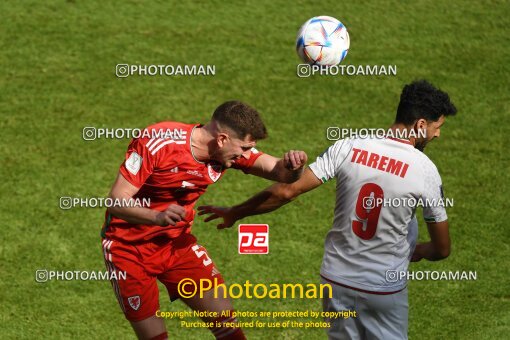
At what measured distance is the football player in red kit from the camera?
693 cm

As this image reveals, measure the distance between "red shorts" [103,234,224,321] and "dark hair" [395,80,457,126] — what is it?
6.99ft

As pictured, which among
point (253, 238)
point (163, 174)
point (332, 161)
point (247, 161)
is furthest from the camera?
point (253, 238)

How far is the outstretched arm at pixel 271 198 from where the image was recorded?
262 inches

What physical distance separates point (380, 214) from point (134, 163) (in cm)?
187

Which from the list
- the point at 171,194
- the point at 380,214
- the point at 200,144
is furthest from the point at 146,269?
the point at 380,214

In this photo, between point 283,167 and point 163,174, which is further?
point 283,167

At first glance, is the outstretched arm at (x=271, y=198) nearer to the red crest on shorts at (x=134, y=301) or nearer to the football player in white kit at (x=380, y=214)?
the football player in white kit at (x=380, y=214)

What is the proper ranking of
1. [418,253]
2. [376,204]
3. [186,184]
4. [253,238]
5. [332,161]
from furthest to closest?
[253,238] < [186,184] < [418,253] < [332,161] < [376,204]

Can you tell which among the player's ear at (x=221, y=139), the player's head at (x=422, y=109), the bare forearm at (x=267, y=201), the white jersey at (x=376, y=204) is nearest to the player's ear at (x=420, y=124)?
the player's head at (x=422, y=109)

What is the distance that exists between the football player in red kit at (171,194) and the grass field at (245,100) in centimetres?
153

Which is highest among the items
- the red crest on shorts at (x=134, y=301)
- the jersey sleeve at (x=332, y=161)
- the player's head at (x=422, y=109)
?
the player's head at (x=422, y=109)

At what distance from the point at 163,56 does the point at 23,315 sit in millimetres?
5617

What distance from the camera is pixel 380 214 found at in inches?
251

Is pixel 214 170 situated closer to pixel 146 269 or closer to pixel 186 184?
pixel 186 184
